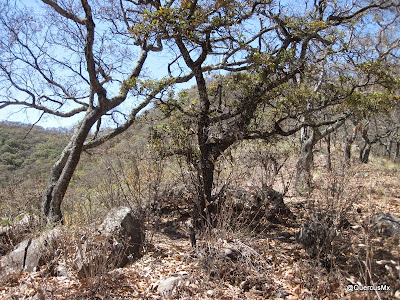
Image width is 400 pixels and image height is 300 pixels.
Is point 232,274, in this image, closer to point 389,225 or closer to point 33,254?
point 389,225

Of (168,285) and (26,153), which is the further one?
(26,153)

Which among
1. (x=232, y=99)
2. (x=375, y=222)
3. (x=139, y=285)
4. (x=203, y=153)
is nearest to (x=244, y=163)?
(x=203, y=153)

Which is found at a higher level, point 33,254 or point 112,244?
point 112,244

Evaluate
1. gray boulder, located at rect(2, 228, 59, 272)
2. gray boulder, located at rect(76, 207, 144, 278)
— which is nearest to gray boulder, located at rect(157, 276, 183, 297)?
gray boulder, located at rect(76, 207, 144, 278)

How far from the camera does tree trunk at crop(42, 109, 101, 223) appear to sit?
6453 mm

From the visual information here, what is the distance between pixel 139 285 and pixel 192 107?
3.05 metres

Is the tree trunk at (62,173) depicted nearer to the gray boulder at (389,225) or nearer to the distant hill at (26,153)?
the gray boulder at (389,225)

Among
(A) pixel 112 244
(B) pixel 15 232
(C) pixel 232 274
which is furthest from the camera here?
(B) pixel 15 232

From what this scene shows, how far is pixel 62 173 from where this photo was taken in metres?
6.53

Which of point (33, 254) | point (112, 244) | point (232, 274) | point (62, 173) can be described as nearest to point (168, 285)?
point (232, 274)

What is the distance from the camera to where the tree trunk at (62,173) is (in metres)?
6.45

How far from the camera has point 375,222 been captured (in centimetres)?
Result: 430

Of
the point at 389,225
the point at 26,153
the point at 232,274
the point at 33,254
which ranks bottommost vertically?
the point at 232,274

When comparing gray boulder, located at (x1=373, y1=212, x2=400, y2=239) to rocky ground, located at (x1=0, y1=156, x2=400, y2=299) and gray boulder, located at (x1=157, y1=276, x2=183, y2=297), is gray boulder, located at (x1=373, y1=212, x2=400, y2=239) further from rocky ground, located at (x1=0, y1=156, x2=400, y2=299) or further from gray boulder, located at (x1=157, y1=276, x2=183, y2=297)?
gray boulder, located at (x1=157, y1=276, x2=183, y2=297)
